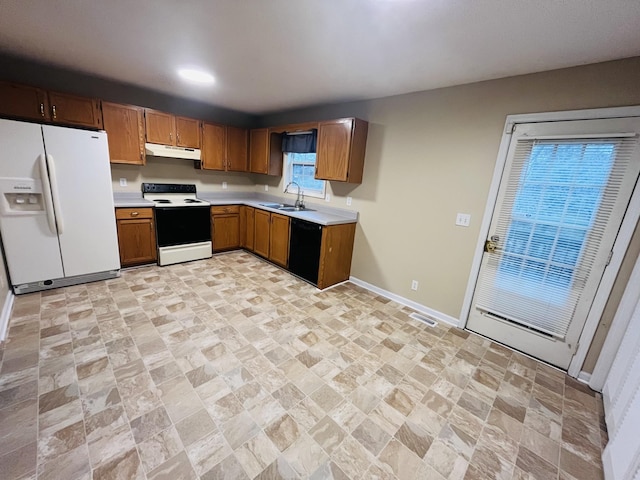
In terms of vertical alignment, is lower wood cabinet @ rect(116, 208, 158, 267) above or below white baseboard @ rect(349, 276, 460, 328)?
above

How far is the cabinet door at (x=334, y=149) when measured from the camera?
323 centimetres

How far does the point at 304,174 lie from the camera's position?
438 cm

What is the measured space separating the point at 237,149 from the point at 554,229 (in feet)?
14.6

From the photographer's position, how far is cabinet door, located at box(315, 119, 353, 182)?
3227mm

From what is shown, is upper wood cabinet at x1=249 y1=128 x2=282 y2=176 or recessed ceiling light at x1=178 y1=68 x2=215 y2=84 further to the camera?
upper wood cabinet at x1=249 y1=128 x2=282 y2=176

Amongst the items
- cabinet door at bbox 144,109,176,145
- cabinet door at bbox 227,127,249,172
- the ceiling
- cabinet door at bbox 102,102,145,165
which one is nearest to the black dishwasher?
the ceiling

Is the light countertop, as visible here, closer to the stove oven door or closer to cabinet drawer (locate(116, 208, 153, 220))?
cabinet drawer (locate(116, 208, 153, 220))

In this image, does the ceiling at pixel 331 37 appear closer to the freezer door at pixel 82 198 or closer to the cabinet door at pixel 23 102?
the cabinet door at pixel 23 102

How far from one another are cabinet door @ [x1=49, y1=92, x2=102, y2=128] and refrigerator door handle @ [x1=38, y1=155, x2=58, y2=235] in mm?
733

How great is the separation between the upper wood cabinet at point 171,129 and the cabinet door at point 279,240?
172 cm

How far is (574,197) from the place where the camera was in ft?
6.81

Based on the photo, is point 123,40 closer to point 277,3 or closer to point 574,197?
point 277,3

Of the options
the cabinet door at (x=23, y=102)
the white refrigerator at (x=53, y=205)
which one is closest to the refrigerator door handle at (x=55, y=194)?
the white refrigerator at (x=53, y=205)

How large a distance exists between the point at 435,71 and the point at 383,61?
50cm
